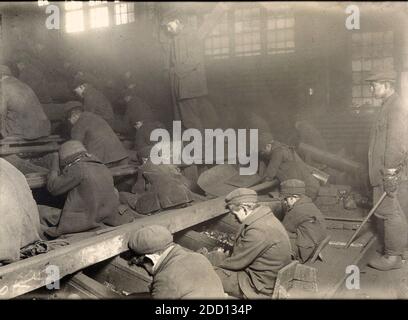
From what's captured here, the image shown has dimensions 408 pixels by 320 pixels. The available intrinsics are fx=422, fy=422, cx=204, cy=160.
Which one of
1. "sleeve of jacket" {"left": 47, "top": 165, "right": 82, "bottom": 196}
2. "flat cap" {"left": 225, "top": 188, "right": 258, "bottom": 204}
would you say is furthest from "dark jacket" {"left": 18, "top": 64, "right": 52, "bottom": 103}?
"flat cap" {"left": 225, "top": 188, "right": 258, "bottom": 204}

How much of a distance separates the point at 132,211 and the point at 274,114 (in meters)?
7.39

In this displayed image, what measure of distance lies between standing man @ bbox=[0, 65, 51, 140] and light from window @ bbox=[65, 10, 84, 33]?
904 cm

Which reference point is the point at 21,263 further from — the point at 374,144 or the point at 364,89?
the point at 364,89

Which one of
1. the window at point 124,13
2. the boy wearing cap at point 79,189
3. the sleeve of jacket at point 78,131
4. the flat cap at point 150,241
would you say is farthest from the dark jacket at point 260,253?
the window at point 124,13

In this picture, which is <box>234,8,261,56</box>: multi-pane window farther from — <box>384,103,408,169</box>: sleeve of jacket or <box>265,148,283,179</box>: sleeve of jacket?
<box>384,103,408,169</box>: sleeve of jacket

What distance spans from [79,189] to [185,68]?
372cm

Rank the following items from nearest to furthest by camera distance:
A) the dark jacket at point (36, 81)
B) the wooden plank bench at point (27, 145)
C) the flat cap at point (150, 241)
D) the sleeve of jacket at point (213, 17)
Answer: the flat cap at point (150, 241), the wooden plank bench at point (27, 145), the dark jacket at point (36, 81), the sleeve of jacket at point (213, 17)

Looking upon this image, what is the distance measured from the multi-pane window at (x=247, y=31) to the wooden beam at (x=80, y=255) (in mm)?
7699

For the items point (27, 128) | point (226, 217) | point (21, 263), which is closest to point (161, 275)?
point (21, 263)

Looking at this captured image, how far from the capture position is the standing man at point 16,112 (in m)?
7.10

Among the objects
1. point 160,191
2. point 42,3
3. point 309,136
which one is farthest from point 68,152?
point 42,3

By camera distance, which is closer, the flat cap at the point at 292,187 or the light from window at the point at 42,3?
the flat cap at the point at 292,187

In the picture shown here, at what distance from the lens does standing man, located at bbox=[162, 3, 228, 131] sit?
761 cm

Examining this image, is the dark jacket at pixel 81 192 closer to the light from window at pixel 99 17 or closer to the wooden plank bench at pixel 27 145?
the wooden plank bench at pixel 27 145
